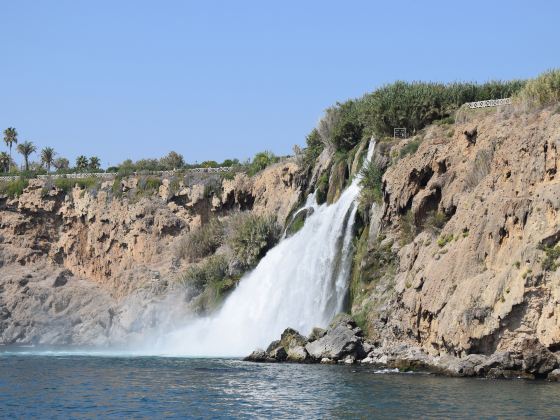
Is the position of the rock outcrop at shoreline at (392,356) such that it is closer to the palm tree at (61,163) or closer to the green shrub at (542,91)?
the green shrub at (542,91)

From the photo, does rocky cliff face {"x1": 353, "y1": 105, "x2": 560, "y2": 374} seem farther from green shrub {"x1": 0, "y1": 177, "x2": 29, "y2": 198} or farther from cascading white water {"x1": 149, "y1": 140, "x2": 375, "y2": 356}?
green shrub {"x1": 0, "y1": 177, "x2": 29, "y2": 198}

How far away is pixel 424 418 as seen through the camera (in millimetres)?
25062

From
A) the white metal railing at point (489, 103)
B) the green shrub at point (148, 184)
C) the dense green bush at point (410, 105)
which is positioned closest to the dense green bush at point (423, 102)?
the dense green bush at point (410, 105)

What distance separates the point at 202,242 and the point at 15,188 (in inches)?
771

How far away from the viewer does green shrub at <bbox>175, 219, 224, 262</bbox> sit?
64.9 m

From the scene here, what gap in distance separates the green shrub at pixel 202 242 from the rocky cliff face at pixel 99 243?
108 centimetres

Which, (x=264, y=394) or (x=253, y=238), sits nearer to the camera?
(x=264, y=394)

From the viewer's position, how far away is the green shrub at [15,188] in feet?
249

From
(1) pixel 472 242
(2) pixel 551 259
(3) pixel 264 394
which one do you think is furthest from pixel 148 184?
(2) pixel 551 259

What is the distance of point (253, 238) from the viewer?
185 feet

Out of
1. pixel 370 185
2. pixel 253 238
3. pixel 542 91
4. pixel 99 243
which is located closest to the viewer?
pixel 542 91

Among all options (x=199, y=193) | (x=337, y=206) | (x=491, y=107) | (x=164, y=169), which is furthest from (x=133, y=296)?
(x=491, y=107)

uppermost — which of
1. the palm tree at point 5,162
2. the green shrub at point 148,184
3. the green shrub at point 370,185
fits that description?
the palm tree at point 5,162

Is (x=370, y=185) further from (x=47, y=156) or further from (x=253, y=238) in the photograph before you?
(x=47, y=156)
